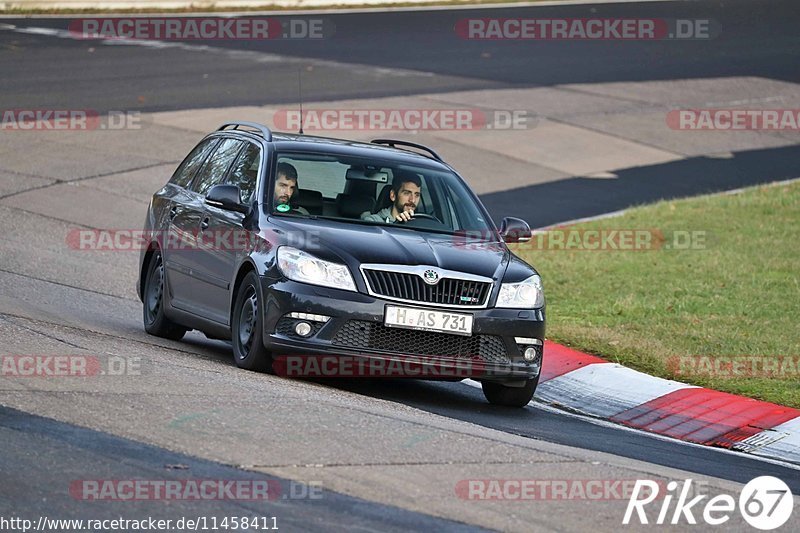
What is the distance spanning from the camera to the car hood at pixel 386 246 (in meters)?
9.56

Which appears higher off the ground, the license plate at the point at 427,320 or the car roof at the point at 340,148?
the car roof at the point at 340,148

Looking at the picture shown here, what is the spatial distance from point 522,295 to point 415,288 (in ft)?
2.66

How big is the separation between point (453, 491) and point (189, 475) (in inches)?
47.0

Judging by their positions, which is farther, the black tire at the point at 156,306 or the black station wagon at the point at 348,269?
the black tire at the point at 156,306

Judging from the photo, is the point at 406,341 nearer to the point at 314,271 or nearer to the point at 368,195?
the point at 314,271

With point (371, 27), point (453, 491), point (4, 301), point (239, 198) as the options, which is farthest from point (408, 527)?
point (371, 27)

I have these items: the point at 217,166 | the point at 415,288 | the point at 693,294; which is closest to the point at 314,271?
the point at 415,288

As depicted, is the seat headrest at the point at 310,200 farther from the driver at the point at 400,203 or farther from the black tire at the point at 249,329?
the black tire at the point at 249,329

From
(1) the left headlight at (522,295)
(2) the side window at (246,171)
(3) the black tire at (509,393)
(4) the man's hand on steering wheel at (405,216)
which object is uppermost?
(2) the side window at (246,171)

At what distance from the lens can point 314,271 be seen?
9.49 metres

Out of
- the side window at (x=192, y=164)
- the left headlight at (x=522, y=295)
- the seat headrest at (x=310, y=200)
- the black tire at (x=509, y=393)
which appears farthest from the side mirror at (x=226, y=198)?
the black tire at (x=509, y=393)

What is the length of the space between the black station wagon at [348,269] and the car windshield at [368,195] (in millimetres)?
11

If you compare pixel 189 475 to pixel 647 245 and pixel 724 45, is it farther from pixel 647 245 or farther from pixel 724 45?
pixel 724 45

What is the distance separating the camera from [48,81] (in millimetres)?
25516
